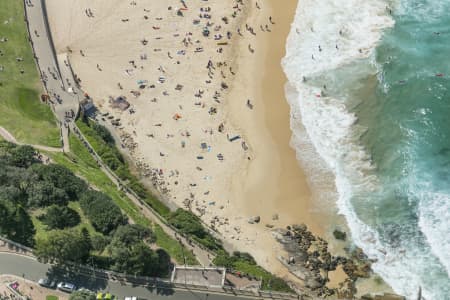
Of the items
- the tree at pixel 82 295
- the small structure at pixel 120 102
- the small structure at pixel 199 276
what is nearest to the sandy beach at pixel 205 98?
the small structure at pixel 120 102

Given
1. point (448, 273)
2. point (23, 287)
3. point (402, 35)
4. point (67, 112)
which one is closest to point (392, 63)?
point (402, 35)

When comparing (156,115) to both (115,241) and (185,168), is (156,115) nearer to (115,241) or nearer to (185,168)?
(185,168)

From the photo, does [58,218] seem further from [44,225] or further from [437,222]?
[437,222]

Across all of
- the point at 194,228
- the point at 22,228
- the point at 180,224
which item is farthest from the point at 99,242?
the point at 194,228

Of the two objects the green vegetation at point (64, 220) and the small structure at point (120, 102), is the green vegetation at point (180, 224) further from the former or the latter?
the small structure at point (120, 102)

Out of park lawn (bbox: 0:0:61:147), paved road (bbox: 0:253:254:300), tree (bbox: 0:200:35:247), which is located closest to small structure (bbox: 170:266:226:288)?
paved road (bbox: 0:253:254:300)
